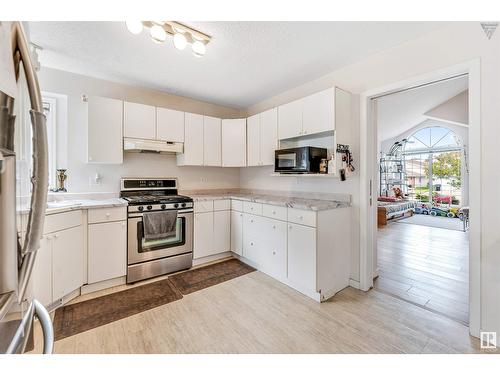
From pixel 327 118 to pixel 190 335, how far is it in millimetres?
2401

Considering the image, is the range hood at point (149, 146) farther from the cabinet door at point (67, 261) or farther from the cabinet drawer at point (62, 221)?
the cabinet door at point (67, 261)

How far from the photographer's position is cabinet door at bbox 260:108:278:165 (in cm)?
312

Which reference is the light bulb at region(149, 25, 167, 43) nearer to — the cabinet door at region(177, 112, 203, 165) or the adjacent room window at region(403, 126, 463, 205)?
the cabinet door at region(177, 112, 203, 165)

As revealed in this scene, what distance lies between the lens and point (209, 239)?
3.22 meters

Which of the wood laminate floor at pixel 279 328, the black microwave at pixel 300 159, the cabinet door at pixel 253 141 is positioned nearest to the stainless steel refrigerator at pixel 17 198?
the wood laminate floor at pixel 279 328

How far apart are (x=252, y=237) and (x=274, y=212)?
22.5 inches

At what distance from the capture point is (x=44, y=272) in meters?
1.97

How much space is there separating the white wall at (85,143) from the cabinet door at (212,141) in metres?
0.37

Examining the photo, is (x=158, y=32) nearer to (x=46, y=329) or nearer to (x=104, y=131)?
(x=104, y=131)

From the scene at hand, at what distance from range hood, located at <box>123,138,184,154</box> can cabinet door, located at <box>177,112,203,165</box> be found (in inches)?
4.2

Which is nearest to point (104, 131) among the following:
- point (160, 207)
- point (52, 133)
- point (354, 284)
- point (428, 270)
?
point (52, 133)

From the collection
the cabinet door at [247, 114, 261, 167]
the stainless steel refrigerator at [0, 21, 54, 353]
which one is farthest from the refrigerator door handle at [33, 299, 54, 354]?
the cabinet door at [247, 114, 261, 167]

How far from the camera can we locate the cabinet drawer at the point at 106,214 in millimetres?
2382
